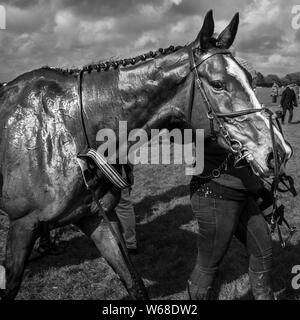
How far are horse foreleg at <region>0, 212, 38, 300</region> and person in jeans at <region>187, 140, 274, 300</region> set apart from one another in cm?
121

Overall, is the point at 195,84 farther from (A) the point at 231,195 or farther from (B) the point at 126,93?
(A) the point at 231,195

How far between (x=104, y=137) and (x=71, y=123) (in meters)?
0.25

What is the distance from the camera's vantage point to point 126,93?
2.83 meters

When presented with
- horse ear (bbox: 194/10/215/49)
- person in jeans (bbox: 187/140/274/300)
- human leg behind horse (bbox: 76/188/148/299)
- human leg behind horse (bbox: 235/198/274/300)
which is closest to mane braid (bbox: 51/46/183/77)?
horse ear (bbox: 194/10/215/49)

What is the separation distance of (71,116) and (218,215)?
1278 mm

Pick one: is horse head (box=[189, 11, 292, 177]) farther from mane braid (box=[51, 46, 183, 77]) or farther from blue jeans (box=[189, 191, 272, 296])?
blue jeans (box=[189, 191, 272, 296])

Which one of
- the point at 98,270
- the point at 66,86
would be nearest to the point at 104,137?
the point at 66,86

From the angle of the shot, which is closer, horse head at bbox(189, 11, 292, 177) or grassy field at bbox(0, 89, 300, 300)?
horse head at bbox(189, 11, 292, 177)

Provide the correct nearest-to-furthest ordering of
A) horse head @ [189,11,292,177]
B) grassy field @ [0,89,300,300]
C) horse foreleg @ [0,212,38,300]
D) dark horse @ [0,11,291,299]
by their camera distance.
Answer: horse head @ [189,11,292,177] → dark horse @ [0,11,291,299] → horse foreleg @ [0,212,38,300] → grassy field @ [0,89,300,300]

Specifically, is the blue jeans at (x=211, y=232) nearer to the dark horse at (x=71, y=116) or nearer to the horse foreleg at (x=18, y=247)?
the dark horse at (x=71, y=116)

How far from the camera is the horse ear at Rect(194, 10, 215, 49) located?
2.55 meters

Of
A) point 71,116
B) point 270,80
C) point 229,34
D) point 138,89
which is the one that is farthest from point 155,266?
point 270,80

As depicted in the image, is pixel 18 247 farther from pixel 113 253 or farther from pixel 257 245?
pixel 257 245

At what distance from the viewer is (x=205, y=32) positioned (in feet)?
8.65
